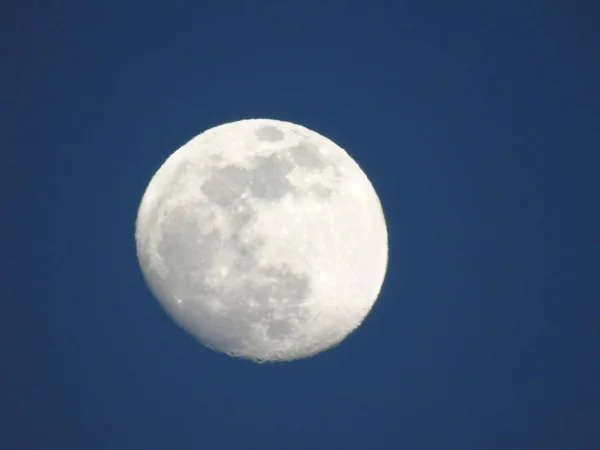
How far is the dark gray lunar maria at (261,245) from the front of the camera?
14.3ft

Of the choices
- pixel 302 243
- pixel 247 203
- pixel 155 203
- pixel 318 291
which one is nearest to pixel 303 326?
pixel 318 291

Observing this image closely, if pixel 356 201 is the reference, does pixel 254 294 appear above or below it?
below

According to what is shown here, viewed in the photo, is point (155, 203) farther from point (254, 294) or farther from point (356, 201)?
point (356, 201)

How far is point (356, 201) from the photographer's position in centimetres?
483

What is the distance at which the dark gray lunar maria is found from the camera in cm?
436

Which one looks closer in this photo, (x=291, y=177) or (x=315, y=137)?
(x=291, y=177)

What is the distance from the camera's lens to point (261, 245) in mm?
4336

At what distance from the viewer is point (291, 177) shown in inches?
181

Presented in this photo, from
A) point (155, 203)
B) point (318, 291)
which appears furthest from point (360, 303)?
point (155, 203)

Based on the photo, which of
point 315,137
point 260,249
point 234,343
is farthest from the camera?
Result: point 315,137

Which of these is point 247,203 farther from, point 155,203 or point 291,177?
point 155,203

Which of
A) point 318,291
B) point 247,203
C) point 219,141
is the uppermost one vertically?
point 219,141

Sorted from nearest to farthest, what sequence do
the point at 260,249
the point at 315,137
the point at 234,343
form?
the point at 260,249, the point at 234,343, the point at 315,137

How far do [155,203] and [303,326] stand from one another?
1.56 metres
